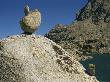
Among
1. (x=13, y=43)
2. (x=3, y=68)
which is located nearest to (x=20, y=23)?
(x=13, y=43)

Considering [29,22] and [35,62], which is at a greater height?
[29,22]

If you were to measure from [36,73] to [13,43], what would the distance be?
2.82m

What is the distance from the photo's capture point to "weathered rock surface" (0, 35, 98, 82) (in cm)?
2555

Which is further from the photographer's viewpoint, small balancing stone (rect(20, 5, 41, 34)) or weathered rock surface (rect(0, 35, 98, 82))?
small balancing stone (rect(20, 5, 41, 34))

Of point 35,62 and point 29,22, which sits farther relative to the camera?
point 29,22

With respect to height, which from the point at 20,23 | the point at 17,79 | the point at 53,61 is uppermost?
the point at 20,23

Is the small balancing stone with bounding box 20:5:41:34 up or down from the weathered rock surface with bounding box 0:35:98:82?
up

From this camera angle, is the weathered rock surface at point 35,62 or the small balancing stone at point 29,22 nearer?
the weathered rock surface at point 35,62

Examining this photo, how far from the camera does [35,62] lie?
2584 centimetres

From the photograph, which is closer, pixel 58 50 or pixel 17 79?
pixel 17 79

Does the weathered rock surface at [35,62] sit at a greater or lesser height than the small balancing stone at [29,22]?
lesser

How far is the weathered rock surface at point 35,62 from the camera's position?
25.5 metres

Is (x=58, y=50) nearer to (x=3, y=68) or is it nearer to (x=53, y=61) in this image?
(x=53, y=61)

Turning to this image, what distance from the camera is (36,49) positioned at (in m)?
26.4
